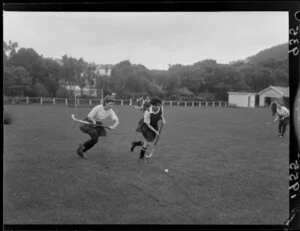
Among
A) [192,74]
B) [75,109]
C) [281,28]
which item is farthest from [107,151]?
[281,28]

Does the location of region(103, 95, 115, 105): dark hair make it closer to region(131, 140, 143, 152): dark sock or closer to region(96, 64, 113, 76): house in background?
region(96, 64, 113, 76): house in background

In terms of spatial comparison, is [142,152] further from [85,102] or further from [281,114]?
[281,114]

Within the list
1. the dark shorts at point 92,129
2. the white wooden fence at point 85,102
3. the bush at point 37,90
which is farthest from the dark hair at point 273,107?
the bush at point 37,90

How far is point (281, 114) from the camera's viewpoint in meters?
2.97

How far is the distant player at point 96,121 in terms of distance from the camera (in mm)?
3176

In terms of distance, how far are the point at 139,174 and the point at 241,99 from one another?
1388mm

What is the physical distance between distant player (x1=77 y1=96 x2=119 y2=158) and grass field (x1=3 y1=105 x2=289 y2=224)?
0.21 feet

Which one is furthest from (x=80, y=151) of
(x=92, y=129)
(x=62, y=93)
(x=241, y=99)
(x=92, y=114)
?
(x=241, y=99)

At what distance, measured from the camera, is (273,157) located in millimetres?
3062

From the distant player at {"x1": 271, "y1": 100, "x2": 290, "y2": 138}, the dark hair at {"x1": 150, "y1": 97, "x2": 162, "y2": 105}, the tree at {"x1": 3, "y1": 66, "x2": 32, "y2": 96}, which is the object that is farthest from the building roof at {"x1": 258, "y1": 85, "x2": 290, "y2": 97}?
the tree at {"x1": 3, "y1": 66, "x2": 32, "y2": 96}

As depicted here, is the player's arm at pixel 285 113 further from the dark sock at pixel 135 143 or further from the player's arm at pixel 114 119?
the player's arm at pixel 114 119

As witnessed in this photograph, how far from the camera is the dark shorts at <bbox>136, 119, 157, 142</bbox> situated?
3203 millimetres
